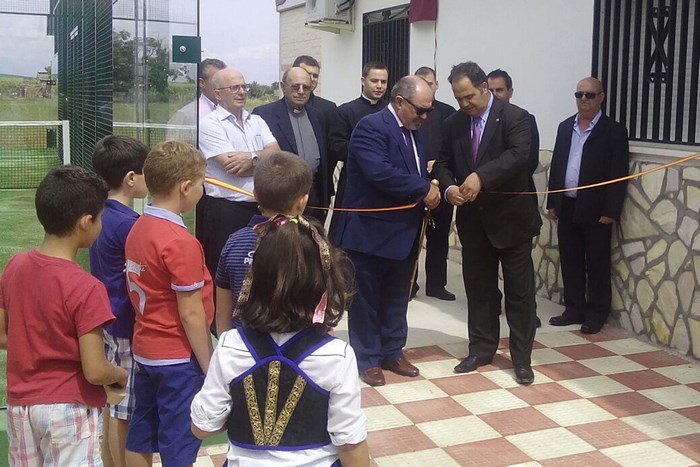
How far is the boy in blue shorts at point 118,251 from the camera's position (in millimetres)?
2973

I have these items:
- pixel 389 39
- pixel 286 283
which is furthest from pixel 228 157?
pixel 389 39

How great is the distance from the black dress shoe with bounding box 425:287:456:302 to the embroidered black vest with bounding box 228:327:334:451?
4.91 metres

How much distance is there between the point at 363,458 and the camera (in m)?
2.00

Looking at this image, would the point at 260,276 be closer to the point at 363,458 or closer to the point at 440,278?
the point at 363,458

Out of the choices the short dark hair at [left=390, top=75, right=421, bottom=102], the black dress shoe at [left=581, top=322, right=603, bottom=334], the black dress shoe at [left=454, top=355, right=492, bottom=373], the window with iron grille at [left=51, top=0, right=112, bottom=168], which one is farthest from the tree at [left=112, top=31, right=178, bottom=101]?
the black dress shoe at [left=581, top=322, right=603, bottom=334]

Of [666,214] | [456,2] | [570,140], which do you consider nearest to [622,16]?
[570,140]

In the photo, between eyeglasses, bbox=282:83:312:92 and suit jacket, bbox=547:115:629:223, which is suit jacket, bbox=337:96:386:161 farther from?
suit jacket, bbox=547:115:629:223

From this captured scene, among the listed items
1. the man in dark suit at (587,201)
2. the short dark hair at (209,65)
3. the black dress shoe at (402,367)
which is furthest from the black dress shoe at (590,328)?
the short dark hair at (209,65)

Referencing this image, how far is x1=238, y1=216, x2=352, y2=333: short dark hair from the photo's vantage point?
76.3 inches

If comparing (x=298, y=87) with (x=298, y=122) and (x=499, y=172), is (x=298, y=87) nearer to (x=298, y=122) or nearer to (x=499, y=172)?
(x=298, y=122)

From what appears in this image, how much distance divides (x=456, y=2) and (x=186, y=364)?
628 centimetres

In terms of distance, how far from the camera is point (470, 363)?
498 centimetres

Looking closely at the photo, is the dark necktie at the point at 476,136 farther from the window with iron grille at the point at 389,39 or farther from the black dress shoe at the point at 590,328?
the window with iron grille at the point at 389,39

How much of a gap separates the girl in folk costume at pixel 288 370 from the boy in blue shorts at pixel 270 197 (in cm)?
54
